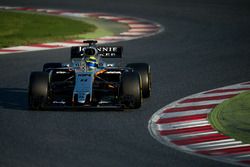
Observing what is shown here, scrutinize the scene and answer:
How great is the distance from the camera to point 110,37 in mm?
27078

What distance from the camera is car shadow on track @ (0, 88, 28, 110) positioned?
16.8 meters

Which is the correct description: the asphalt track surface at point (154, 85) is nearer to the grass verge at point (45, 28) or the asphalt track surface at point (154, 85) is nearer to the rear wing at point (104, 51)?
the rear wing at point (104, 51)

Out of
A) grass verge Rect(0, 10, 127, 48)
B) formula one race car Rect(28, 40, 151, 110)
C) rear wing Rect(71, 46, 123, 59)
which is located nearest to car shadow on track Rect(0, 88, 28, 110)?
formula one race car Rect(28, 40, 151, 110)

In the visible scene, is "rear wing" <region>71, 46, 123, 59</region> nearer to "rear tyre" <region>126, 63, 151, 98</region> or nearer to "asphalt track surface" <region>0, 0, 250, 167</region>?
"rear tyre" <region>126, 63, 151, 98</region>

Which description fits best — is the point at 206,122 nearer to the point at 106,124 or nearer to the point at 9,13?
the point at 106,124

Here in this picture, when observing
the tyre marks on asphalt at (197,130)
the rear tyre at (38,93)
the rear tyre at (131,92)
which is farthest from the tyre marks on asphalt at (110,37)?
the rear tyre at (131,92)

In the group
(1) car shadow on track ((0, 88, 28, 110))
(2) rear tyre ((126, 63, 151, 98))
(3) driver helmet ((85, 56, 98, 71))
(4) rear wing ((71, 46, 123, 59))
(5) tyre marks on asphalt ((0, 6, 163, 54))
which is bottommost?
(1) car shadow on track ((0, 88, 28, 110))

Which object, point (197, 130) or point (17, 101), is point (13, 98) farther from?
point (197, 130)

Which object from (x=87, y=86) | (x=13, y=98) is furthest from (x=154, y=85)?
(x=13, y=98)

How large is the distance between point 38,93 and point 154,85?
12.0 ft

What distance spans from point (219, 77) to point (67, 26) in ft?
34.7

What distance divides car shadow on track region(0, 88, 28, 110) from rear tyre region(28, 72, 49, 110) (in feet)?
1.35

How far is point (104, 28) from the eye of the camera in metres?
29.3

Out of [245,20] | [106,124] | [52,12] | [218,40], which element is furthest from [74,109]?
[52,12]
